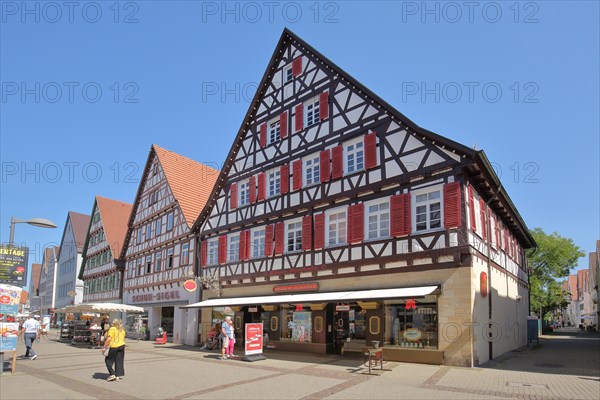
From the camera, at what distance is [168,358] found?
60.7ft

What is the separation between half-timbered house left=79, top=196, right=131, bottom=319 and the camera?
38.8 metres

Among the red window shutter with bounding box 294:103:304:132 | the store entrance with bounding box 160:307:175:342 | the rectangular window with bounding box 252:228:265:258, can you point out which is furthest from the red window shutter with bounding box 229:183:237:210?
the store entrance with bounding box 160:307:175:342

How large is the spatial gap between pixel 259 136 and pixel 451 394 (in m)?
16.2

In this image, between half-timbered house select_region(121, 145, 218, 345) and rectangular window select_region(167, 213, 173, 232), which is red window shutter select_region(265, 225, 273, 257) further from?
rectangular window select_region(167, 213, 173, 232)

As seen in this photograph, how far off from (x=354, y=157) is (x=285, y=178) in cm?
405

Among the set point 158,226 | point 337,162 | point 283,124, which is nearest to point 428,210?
point 337,162

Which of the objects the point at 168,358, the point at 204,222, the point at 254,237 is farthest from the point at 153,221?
the point at 168,358

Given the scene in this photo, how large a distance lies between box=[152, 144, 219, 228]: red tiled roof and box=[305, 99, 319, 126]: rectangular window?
1081cm

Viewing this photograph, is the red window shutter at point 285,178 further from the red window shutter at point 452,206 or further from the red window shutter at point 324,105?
the red window shutter at point 452,206

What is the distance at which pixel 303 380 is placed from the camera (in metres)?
12.3

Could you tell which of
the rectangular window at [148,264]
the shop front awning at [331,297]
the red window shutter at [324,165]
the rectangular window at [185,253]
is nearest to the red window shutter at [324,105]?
the red window shutter at [324,165]

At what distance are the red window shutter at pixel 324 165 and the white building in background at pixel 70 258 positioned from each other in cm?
4401

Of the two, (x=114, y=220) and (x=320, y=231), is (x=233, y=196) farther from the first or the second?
(x=114, y=220)

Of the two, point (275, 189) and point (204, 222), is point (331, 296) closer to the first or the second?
point (275, 189)
